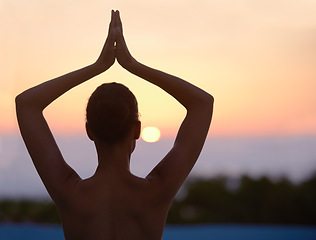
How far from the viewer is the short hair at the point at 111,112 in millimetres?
1450

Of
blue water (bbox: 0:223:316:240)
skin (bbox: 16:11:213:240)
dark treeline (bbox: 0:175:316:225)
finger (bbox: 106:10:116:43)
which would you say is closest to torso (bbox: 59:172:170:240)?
skin (bbox: 16:11:213:240)

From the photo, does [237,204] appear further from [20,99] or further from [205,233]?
[20,99]

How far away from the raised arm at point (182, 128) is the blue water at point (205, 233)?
9.68 m

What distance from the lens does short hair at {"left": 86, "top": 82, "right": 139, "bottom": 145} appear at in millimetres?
1450

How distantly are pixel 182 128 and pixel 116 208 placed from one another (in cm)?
32

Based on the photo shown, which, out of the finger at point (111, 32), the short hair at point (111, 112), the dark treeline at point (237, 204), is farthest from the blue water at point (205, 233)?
the short hair at point (111, 112)

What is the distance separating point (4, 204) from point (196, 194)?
16.8 ft

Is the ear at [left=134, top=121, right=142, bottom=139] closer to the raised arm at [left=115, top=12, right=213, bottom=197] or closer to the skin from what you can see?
the skin

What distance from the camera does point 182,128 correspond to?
5.04 ft

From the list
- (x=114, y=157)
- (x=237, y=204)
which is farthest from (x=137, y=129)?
(x=237, y=204)

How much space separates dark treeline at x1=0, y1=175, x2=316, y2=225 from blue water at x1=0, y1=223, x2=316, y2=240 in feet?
4.18

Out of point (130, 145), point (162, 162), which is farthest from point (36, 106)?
point (162, 162)

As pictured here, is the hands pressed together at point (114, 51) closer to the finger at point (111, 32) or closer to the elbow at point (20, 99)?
the finger at point (111, 32)

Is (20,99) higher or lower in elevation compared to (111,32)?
lower
